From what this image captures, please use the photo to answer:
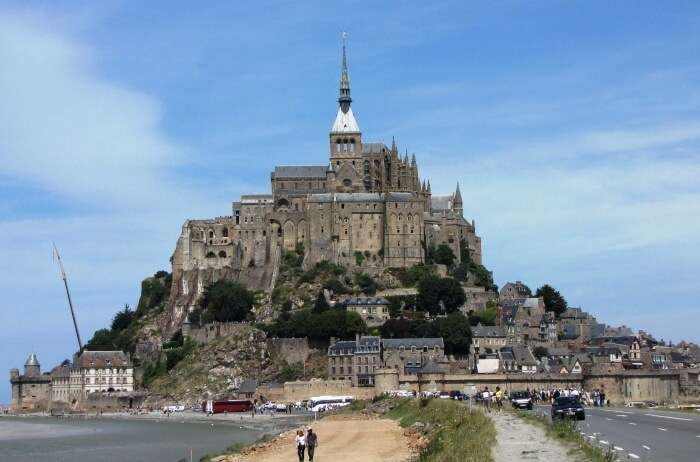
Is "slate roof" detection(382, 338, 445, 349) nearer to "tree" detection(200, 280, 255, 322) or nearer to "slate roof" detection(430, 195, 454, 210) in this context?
"tree" detection(200, 280, 255, 322)

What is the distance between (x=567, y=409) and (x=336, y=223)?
79.2m

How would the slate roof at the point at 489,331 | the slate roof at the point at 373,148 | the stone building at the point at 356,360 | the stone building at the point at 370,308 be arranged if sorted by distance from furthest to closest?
the slate roof at the point at 373,148 → the stone building at the point at 370,308 → the slate roof at the point at 489,331 → the stone building at the point at 356,360

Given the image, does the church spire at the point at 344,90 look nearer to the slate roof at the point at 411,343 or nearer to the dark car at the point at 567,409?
the slate roof at the point at 411,343

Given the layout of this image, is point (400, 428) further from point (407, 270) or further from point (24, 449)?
point (407, 270)

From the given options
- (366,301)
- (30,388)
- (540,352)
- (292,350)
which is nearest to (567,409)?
(292,350)

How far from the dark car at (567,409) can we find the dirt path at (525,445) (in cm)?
282

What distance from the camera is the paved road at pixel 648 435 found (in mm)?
26062

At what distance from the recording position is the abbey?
116062 mm

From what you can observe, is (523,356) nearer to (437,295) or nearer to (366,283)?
(437,295)

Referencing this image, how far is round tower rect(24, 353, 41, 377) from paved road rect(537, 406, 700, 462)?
88273 millimetres

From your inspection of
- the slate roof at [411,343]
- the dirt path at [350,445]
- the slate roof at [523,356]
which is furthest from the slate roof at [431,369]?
the dirt path at [350,445]

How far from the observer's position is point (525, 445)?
28938 millimetres

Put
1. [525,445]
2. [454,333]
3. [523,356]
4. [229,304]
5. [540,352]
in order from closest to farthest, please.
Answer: [525,445]
[523,356]
[454,333]
[540,352]
[229,304]

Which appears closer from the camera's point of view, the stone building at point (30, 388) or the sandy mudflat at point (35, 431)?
the sandy mudflat at point (35, 431)
